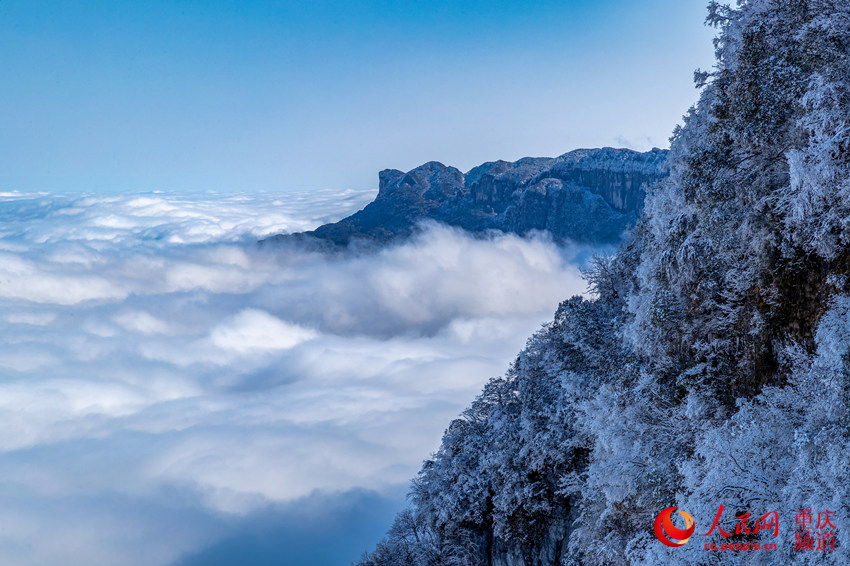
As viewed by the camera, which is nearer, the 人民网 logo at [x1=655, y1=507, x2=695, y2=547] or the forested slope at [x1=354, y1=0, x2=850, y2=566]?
the forested slope at [x1=354, y1=0, x2=850, y2=566]

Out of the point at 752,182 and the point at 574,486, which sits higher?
the point at 752,182

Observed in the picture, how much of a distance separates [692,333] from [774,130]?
6441 mm

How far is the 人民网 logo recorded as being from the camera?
44.1ft

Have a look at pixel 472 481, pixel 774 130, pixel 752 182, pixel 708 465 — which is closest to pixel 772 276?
pixel 752 182

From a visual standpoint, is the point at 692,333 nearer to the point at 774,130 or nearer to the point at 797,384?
the point at 797,384

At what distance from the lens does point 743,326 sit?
51.6 feet

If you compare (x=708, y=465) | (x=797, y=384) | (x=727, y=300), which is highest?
(x=727, y=300)

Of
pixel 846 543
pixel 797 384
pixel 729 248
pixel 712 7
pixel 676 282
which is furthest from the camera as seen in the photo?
pixel 712 7

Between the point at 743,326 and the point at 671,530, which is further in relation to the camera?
the point at 743,326

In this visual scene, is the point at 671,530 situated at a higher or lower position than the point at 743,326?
lower

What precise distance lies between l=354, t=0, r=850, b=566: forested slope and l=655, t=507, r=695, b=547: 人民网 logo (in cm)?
46

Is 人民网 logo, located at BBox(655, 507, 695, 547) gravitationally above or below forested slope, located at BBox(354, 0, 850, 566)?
below

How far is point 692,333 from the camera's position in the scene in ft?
56.7

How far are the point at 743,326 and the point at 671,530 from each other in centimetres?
616
